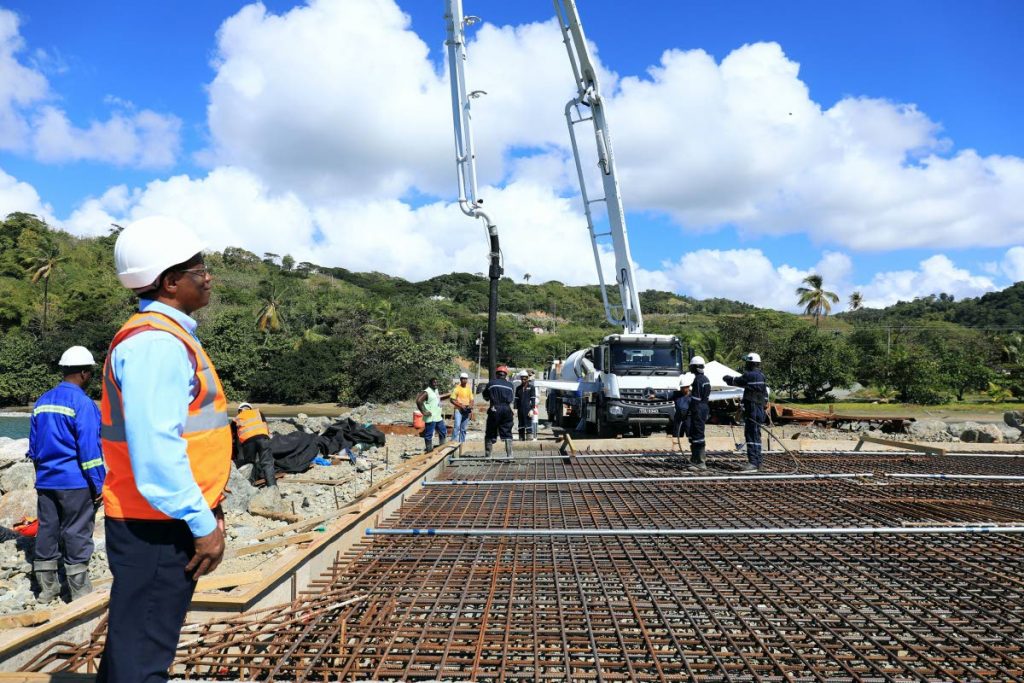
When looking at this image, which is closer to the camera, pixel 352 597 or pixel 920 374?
pixel 352 597

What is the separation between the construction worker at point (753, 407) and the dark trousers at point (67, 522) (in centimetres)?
605

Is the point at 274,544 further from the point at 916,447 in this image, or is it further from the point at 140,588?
the point at 916,447

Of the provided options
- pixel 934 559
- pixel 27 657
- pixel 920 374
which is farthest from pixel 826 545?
pixel 920 374

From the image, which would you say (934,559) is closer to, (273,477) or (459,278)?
(273,477)

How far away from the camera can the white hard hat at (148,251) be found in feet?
6.02

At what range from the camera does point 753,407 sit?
752cm

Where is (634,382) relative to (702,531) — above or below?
above

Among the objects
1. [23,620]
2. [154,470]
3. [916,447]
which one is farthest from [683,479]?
[154,470]

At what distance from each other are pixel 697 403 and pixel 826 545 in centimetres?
332

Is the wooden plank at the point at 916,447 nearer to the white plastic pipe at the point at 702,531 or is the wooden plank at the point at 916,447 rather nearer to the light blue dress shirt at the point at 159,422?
the white plastic pipe at the point at 702,531

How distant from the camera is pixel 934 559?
4234mm

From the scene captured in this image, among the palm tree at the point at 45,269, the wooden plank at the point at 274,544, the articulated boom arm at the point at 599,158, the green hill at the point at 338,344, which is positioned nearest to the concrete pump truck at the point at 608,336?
the articulated boom arm at the point at 599,158

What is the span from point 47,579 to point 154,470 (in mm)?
4247

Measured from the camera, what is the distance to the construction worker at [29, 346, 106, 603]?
177 inches
